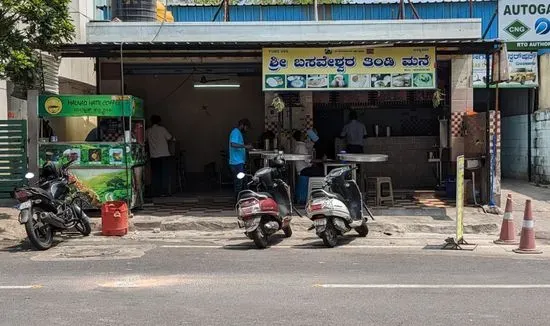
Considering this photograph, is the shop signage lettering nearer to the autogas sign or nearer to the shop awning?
the autogas sign

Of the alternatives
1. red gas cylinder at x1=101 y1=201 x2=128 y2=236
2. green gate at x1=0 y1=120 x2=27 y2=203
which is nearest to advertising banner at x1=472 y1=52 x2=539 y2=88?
red gas cylinder at x1=101 y1=201 x2=128 y2=236

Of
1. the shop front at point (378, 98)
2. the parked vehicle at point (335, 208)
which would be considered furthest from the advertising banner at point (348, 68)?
the parked vehicle at point (335, 208)

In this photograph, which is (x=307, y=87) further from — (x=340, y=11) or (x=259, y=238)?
(x=340, y=11)

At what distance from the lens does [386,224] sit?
11.4 metres

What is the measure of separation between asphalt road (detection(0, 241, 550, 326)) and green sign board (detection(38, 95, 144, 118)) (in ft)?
11.2

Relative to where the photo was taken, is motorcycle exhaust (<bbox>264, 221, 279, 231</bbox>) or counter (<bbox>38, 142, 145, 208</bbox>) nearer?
motorcycle exhaust (<bbox>264, 221, 279, 231</bbox>)

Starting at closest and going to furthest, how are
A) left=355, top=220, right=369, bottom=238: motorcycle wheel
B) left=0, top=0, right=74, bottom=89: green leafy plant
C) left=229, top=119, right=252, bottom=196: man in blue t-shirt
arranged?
left=0, top=0, right=74, bottom=89: green leafy plant → left=355, top=220, right=369, bottom=238: motorcycle wheel → left=229, top=119, right=252, bottom=196: man in blue t-shirt

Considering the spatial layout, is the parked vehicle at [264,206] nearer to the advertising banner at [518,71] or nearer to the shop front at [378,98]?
the shop front at [378,98]

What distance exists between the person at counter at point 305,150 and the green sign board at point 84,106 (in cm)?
393

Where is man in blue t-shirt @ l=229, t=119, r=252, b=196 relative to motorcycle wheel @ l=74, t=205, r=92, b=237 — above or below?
above

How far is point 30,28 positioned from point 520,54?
13.4m

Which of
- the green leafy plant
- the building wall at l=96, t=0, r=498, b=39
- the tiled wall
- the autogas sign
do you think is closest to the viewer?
the green leafy plant

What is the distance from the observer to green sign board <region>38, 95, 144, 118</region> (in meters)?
12.0

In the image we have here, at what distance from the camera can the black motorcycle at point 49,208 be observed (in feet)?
30.3
